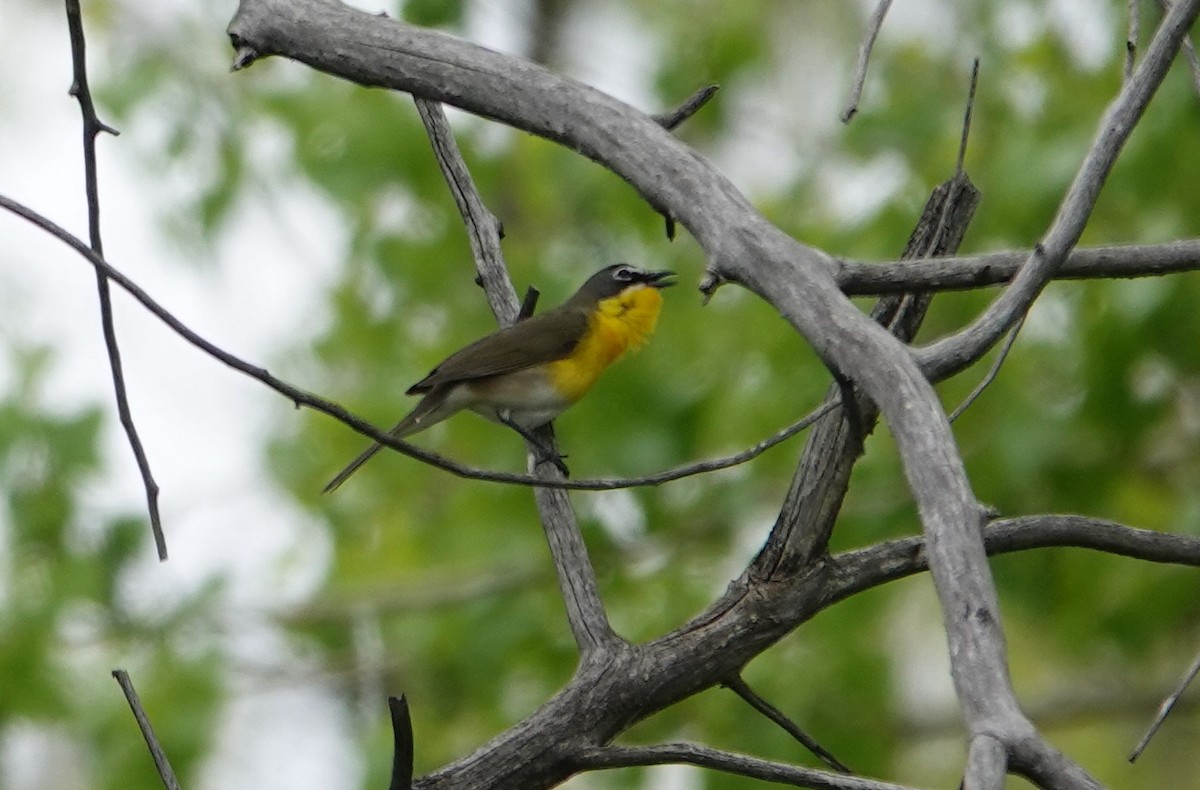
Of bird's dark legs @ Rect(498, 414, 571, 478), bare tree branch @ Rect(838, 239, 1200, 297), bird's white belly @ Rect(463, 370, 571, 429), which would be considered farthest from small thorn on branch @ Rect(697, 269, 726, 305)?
bird's white belly @ Rect(463, 370, 571, 429)

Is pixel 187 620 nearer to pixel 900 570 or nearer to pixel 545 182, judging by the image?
pixel 545 182

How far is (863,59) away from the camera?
→ 2557 mm

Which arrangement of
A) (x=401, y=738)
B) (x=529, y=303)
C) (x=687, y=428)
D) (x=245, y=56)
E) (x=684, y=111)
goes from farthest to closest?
(x=687, y=428), (x=529, y=303), (x=684, y=111), (x=245, y=56), (x=401, y=738)

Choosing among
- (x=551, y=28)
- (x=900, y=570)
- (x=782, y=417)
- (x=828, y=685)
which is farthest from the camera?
(x=551, y=28)

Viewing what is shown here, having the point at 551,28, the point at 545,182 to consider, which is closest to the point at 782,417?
the point at 545,182

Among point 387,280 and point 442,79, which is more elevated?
point 387,280

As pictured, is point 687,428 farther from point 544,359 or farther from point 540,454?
point 540,454

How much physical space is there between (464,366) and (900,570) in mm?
3201

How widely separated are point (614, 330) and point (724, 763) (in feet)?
13.4

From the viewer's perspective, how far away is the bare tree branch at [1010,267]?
7.80ft

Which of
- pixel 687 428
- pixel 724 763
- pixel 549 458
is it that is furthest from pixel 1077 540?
pixel 687 428

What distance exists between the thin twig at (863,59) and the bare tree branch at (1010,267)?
0.90ft

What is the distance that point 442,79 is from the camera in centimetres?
252

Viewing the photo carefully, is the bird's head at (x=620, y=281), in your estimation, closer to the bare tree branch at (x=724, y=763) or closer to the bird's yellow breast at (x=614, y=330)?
the bird's yellow breast at (x=614, y=330)
